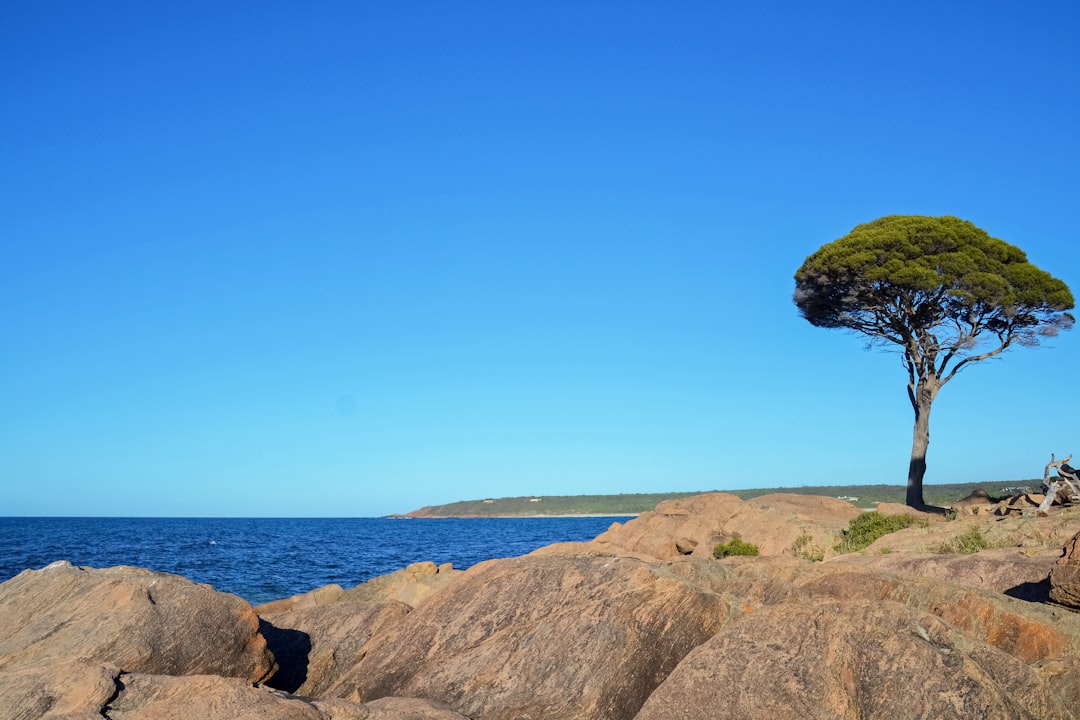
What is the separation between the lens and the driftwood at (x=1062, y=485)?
29295mm

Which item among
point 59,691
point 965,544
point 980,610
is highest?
point 965,544

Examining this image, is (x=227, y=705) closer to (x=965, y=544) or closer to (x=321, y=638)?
(x=321, y=638)

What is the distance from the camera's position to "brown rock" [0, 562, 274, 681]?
1238 centimetres

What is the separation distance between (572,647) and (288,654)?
5890 mm

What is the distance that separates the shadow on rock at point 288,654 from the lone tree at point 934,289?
3134cm

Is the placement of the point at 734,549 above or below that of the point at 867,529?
below

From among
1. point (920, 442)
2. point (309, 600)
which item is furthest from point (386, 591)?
point (920, 442)

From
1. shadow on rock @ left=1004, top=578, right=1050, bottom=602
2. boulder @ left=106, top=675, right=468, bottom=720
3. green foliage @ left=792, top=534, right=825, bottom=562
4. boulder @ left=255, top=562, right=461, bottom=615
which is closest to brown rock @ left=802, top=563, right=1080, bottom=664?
shadow on rock @ left=1004, top=578, right=1050, bottom=602

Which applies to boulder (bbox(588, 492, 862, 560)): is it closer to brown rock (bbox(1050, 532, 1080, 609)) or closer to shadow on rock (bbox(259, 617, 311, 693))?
brown rock (bbox(1050, 532, 1080, 609))

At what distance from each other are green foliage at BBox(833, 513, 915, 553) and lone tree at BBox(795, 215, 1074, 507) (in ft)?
31.6

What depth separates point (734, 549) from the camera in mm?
30688

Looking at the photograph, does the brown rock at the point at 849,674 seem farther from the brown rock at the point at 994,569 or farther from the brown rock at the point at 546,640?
the brown rock at the point at 994,569

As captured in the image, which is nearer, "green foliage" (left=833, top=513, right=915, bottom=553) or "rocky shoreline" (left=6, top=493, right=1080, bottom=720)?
"rocky shoreline" (left=6, top=493, right=1080, bottom=720)

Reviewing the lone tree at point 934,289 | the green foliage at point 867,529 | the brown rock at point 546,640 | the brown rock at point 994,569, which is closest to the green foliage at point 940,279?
the lone tree at point 934,289
